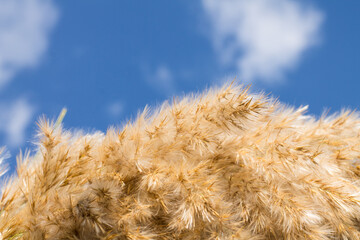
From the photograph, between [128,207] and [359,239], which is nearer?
[128,207]

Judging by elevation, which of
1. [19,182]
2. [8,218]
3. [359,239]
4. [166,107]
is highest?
[166,107]

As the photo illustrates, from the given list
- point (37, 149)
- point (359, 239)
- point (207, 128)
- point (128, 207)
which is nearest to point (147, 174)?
point (128, 207)

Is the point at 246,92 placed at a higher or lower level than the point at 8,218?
higher

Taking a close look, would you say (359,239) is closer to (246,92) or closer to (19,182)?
(246,92)

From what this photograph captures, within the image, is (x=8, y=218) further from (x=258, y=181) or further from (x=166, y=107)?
(x=258, y=181)

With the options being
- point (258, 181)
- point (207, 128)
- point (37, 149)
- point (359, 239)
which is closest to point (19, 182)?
point (37, 149)

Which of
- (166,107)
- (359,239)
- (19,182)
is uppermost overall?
(166,107)
